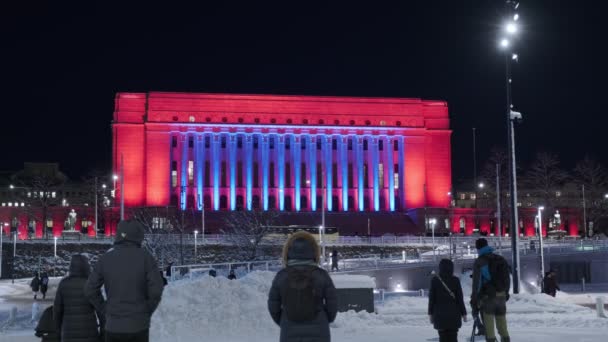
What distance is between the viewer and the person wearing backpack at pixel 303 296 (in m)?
6.73

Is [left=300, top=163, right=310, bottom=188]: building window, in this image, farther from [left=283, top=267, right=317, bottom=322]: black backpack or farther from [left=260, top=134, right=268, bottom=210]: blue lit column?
[left=283, top=267, right=317, bottom=322]: black backpack

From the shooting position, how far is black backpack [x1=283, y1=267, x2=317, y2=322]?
671cm

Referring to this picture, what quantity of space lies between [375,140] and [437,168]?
8644mm

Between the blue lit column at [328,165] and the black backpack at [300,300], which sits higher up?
the blue lit column at [328,165]

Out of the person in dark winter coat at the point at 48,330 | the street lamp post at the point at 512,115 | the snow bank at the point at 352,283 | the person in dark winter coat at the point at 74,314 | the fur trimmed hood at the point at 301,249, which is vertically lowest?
the snow bank at the point at 352,283

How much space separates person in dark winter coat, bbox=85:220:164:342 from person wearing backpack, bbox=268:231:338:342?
128 cm

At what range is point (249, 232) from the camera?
212 ft

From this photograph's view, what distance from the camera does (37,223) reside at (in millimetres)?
91625

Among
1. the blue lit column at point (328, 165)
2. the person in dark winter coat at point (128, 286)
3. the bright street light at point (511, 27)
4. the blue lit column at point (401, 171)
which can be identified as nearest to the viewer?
the person in dark winter coat at point (128, 286)

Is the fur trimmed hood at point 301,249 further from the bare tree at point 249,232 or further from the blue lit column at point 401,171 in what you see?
the blue lit column at point 401,171

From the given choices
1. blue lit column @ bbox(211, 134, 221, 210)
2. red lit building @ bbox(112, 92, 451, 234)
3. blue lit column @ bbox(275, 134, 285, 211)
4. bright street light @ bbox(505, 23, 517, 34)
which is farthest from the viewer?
blue lit column @ bbox(275, 134, 285, 211)

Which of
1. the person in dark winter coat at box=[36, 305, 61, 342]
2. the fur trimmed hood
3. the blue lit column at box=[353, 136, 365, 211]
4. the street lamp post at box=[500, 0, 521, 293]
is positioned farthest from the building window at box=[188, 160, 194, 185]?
the fur trimmed hood

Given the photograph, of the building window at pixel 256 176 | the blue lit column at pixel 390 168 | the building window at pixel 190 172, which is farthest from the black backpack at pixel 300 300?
the blue lit column at pixel 390 168

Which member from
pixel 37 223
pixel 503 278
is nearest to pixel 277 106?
pixel 37 223
